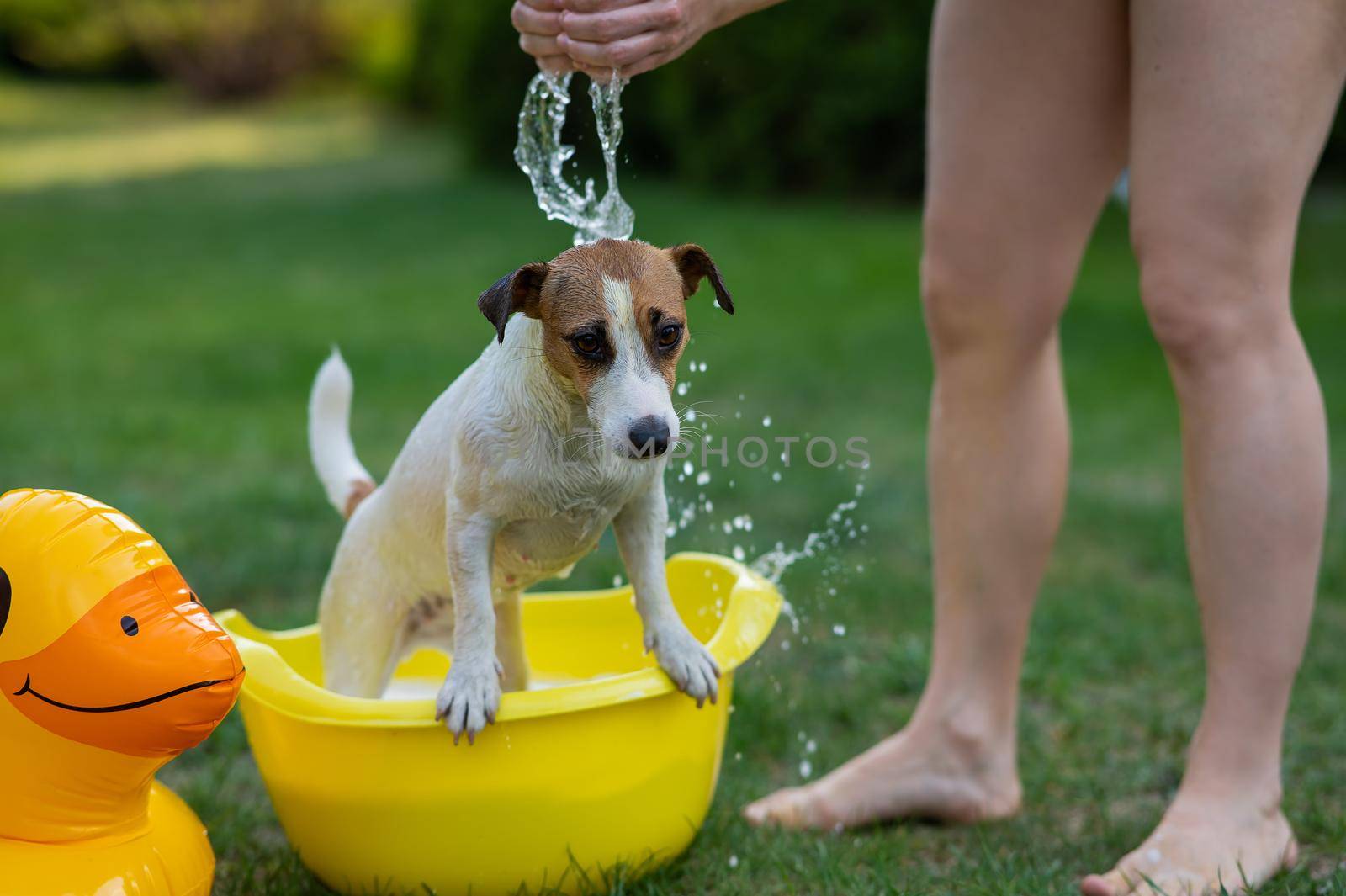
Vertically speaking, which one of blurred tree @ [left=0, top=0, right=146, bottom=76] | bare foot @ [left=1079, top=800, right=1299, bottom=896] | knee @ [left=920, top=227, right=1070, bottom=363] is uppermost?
knee @ [left=920, top=227, right=1070, bottom=363]

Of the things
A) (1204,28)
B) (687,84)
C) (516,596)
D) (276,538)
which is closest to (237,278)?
(687,84)

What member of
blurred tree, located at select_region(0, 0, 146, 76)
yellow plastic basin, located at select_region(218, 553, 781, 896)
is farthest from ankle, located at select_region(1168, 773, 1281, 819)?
blurred tree, located at select_region(0, 0, 146, 76)

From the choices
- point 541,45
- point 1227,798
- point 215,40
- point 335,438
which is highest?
point 541,45

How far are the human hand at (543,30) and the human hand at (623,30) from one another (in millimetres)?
10

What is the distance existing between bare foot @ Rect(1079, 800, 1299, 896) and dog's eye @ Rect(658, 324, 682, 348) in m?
1.08

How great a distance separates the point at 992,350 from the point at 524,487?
0.96 m

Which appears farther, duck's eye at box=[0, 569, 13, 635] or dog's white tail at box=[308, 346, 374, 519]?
dog's white tail at box=[308, 346, 374, 519]

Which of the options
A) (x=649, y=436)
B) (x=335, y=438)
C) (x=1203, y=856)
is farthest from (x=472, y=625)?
(x=1203, y=856)

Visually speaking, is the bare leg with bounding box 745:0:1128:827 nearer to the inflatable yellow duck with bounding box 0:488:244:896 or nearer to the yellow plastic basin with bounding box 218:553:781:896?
the yellow plastic basin with bounding box 218:553:781:896

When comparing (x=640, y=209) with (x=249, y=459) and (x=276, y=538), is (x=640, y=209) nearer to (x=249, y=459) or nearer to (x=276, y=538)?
(x=249, y=459)

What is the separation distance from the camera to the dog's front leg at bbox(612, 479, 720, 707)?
83.3 inches

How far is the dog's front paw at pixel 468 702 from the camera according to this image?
1.95m

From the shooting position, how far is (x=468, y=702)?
1959mm

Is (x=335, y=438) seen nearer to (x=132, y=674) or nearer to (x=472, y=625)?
(x=472, y=625)
